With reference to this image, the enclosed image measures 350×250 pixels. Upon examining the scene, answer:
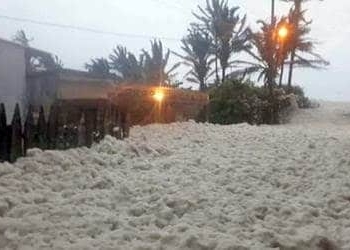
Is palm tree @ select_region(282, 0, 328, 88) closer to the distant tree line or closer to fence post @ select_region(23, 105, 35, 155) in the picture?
the distant tree line

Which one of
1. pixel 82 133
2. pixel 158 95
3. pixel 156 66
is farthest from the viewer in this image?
pixel 156 66

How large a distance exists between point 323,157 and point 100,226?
14.6ft

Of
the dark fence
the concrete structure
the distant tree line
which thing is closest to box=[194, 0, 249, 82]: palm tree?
the distant tree line

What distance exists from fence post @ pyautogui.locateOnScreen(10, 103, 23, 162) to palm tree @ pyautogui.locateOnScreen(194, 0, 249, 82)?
79.7 ft

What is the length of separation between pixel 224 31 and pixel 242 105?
1066cm

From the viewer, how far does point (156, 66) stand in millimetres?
25234

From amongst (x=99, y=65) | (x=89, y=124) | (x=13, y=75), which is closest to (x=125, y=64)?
(x=99, y=65)

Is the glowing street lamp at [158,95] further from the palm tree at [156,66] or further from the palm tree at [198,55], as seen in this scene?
the palm tree at [198,55]

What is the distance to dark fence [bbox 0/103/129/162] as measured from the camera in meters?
5.06

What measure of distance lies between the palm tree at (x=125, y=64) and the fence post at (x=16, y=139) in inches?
753

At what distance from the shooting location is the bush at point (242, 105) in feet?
63.6

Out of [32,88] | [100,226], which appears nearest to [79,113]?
[100,226]

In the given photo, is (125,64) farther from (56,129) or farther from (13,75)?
(56,129)

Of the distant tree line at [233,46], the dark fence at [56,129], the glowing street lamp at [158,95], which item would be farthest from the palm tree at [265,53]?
the dark fence at [56,129]
